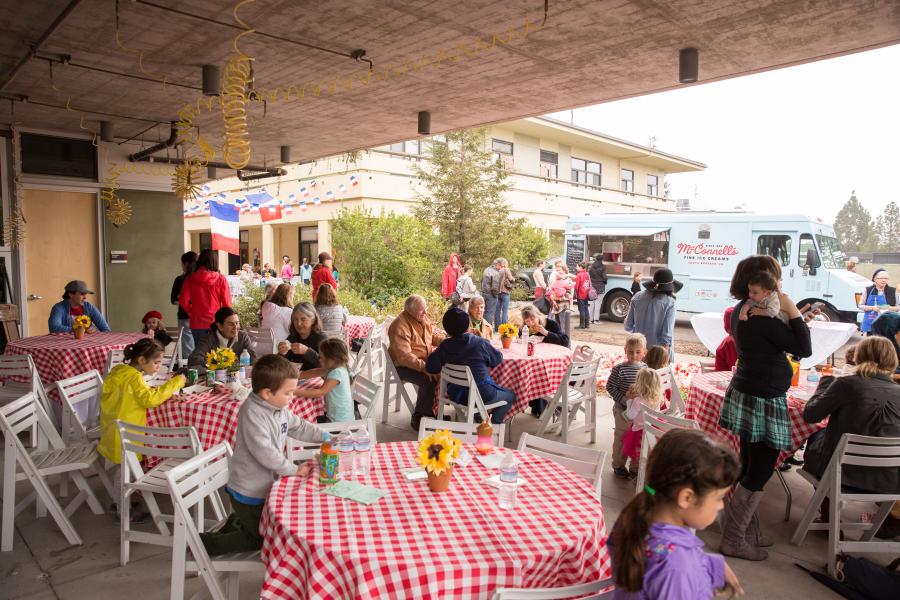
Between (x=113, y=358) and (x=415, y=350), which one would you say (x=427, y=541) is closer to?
(x=415, y=350)

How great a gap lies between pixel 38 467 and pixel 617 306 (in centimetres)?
1386

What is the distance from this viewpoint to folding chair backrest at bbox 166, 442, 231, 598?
8.32 feet

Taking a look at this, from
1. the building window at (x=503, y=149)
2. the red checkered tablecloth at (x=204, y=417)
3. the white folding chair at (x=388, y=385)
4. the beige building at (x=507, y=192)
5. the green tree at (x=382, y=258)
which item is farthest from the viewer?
the building window at (x=503, y=149)

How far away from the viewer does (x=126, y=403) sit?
3928mm

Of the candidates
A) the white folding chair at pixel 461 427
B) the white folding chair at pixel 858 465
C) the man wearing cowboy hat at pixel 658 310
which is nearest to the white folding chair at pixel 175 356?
the white folding chair at pixel 461 427

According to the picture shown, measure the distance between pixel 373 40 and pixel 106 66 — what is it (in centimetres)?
301

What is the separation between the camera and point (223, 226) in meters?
13.6

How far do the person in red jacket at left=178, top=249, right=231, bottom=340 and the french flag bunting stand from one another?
6.23m

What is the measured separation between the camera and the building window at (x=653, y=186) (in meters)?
32.8

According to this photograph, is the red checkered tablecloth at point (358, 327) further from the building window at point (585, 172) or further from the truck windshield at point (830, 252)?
the building window at point (585, 172)

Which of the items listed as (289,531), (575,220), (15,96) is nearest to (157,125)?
(15,96)

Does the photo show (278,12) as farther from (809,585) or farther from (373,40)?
(809,585)

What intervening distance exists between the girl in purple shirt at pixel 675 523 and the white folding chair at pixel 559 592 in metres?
0.13

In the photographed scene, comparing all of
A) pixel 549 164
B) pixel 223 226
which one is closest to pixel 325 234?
pixel 223 226
